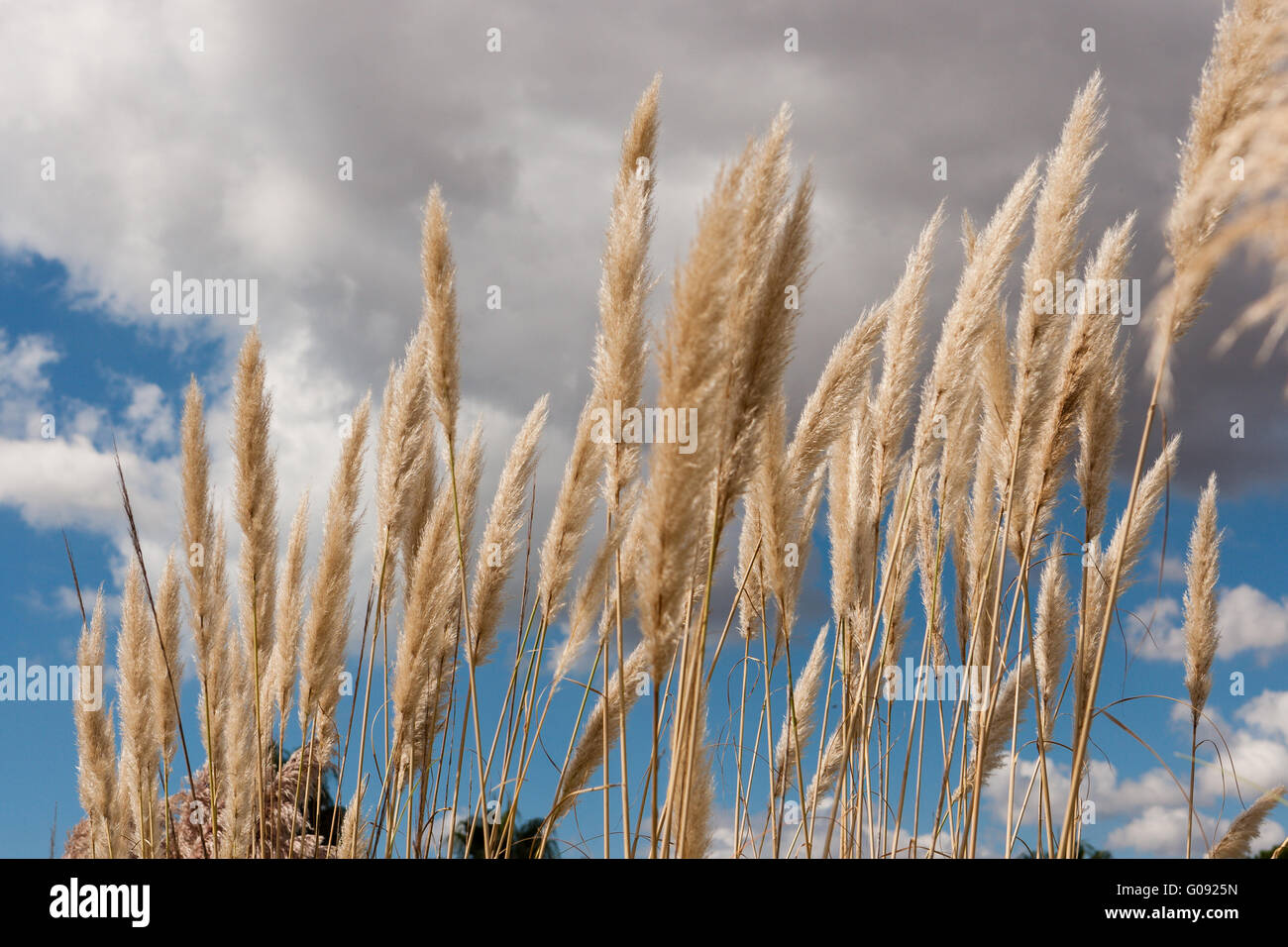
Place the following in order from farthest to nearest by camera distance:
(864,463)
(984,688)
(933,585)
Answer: (933,585) → (864,463) → (984,688)

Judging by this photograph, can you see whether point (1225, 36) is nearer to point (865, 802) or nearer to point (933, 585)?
point (933, 585)

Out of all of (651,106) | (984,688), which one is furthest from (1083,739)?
(651,106)

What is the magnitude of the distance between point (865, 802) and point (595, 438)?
1.68 m

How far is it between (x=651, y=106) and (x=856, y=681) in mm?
2076

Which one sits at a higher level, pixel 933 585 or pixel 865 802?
pixel 933 585

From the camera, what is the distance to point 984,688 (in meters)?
2.94

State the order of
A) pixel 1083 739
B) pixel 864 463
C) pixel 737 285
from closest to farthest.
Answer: pixel 737 285 → pixel 1083 739 → pixel 864 463

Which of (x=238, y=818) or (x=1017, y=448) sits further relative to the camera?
(x=238, y=818)

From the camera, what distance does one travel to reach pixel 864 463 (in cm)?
314

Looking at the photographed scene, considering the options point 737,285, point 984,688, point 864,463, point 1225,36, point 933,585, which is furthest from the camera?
point 933,585
